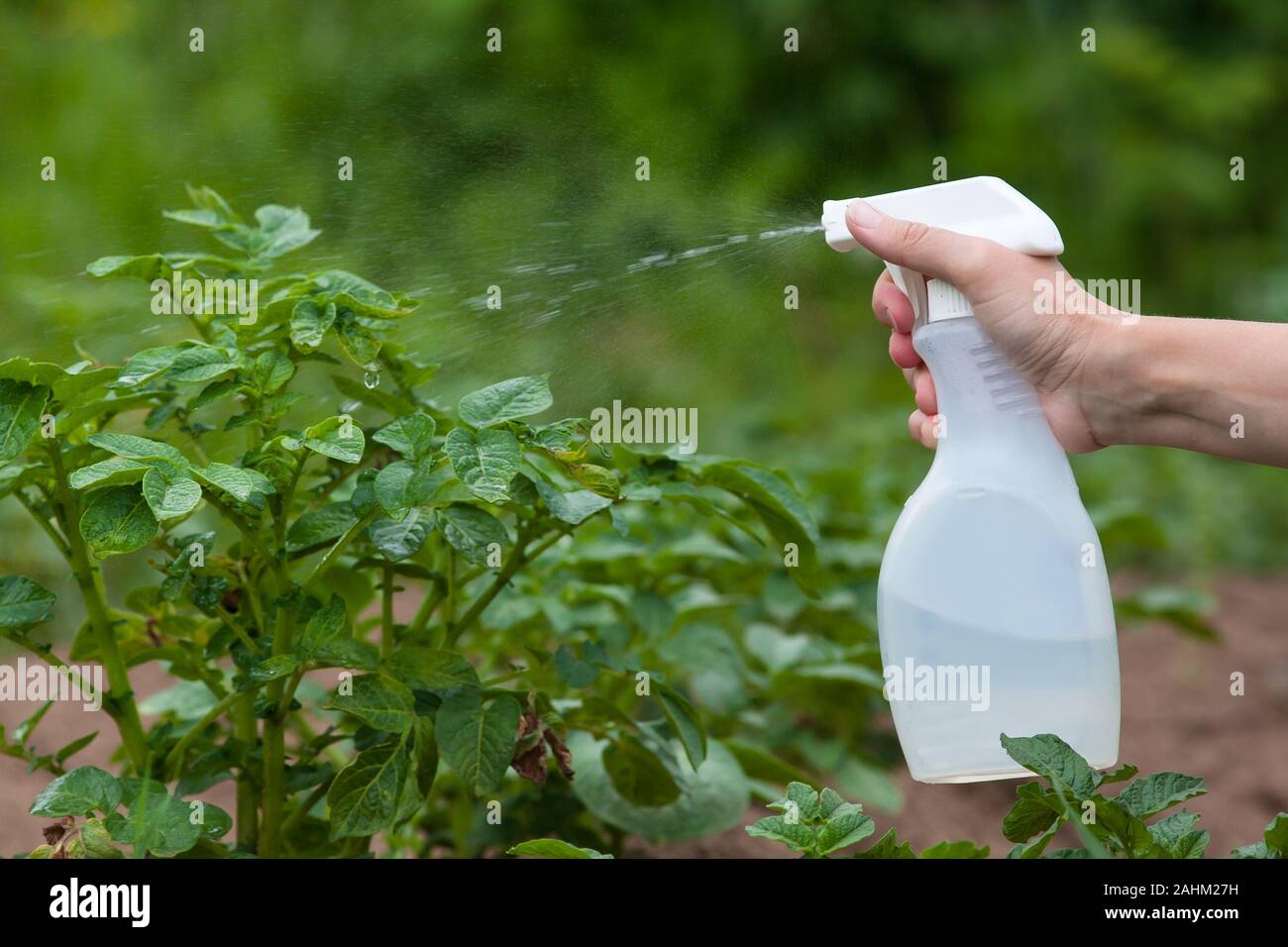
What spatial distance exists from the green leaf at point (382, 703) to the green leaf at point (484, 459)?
0.75 ft

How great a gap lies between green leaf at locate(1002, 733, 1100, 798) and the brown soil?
826mm

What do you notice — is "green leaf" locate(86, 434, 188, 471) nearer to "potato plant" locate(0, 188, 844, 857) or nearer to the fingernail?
"potato plant" locate(0, 188, 844, 857)

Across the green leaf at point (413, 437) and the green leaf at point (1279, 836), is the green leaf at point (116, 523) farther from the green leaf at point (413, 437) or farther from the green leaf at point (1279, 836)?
the green leaf at point (1279, 836)

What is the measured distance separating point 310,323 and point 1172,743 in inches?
85.8

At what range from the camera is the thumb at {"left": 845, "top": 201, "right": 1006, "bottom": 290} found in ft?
4.33

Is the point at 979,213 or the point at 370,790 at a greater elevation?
the point at 979,213

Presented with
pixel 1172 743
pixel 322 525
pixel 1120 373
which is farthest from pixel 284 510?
pixel 1172 743

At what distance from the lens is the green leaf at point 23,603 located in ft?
3.71

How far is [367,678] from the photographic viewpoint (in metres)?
1.22

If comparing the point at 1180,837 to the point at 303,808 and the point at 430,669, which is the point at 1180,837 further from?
the point at 303,808

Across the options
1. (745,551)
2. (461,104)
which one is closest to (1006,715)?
(745,551)

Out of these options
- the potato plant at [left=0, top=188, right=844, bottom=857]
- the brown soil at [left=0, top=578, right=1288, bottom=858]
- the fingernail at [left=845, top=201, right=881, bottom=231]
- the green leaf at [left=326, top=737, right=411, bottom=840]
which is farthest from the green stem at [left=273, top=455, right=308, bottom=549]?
the brown soil at [left=0, top=578, right=1288, bottom=858]

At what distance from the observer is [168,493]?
3.29ft
